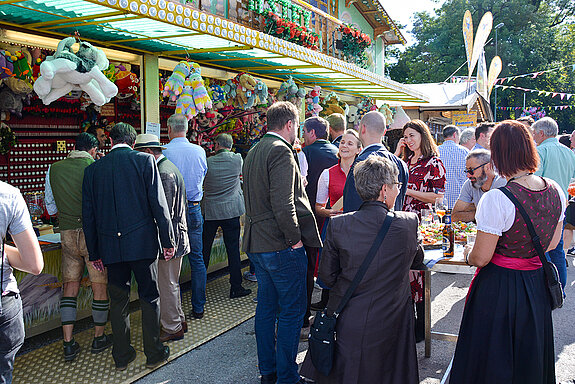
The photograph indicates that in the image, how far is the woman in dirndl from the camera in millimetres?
2682

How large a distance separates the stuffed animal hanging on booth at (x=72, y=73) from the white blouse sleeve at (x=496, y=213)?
3622mm

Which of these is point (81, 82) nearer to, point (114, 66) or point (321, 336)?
point (114, 66)

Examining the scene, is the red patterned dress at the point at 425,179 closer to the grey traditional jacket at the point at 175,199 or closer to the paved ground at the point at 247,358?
the paved ground at the point at 247,358

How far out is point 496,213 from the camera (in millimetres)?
2650

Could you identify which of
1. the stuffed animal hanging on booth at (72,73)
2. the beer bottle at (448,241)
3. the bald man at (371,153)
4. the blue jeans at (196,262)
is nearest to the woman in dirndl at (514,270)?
the beer bottle at (448,241)

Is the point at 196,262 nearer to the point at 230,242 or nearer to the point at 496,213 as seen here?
the point at 230,242

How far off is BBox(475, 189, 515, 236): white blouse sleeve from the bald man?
3.16 feet

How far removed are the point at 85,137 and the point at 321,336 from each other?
3.01m

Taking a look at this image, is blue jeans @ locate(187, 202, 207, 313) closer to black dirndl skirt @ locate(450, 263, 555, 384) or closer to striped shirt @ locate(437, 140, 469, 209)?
black dirndl skirt @ locate(450, 263, 555, 384)

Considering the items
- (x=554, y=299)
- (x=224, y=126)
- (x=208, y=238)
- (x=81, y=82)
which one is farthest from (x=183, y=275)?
(x=554, y=299)

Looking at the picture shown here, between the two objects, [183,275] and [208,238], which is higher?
[208,238]

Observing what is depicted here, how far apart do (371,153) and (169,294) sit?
2.33 m

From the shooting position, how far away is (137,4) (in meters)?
3.99

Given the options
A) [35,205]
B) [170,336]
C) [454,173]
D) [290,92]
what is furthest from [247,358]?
[290,92]
